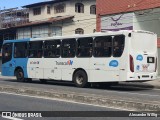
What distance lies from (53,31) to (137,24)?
63.5ft

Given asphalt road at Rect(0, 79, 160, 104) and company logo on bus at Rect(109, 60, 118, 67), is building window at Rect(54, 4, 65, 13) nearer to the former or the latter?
asphalt road at Rect(0, 79, 160, 104)

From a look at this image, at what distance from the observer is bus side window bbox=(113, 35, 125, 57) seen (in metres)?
19.4

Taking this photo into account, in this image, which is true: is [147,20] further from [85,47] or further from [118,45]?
[118,45]

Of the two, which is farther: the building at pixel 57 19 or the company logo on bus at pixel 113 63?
the building at pixel 57 19

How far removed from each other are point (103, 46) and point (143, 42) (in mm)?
2066

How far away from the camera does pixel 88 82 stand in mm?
21625

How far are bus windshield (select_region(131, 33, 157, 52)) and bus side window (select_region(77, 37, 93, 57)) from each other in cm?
268

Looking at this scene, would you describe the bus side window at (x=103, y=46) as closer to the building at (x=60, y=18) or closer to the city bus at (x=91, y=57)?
the city bus at (x=91, y=57)

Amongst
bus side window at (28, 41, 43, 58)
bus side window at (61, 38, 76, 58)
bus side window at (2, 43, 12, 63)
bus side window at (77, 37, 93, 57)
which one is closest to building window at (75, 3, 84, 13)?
bus side window at (2, 43, 12, 63)

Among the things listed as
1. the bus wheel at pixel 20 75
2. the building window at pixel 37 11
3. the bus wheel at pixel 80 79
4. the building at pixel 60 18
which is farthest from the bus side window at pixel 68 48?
the building window at pixel 37 11

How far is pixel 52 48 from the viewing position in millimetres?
23828

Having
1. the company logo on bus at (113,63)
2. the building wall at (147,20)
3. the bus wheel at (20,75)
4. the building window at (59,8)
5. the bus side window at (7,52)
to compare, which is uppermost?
the building window at (59,8)

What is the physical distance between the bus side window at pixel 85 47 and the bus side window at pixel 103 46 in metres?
0.40

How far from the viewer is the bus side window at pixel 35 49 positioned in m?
24.8
